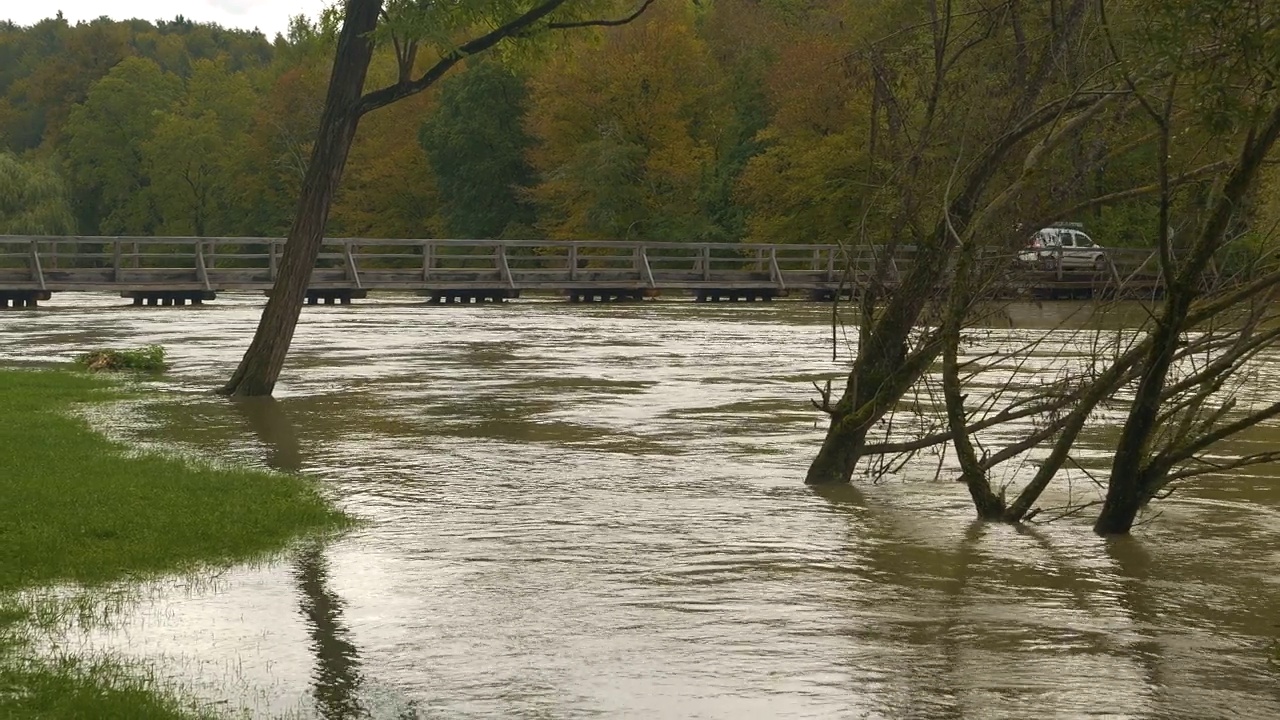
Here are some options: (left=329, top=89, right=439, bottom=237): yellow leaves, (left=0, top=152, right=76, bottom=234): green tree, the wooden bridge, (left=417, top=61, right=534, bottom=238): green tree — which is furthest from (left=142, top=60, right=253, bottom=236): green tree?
the wooden bridge

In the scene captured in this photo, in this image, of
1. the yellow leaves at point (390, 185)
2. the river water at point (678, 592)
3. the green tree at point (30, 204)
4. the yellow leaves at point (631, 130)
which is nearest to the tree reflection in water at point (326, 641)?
the river water at point (678, 592)

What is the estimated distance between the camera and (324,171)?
1748cm

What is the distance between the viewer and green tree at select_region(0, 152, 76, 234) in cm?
6888

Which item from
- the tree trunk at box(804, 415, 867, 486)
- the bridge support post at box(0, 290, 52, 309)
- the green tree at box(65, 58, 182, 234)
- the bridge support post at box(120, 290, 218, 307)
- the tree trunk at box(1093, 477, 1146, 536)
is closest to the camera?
the tree trunk at box(1093, 477, 1146, 536)

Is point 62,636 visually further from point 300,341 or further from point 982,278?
point 300,341

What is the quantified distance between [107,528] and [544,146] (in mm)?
60870

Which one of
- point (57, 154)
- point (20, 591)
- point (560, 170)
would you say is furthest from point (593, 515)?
point (57, 154)

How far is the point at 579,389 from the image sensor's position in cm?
1962

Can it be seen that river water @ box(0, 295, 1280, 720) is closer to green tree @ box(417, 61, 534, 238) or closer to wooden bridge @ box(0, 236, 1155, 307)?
wooden bridge @ box(0, 236, 1155, 307)

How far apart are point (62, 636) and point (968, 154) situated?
6.93 m

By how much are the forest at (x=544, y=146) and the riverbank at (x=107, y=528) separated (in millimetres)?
26256

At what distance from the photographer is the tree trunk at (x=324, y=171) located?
17.4 metres

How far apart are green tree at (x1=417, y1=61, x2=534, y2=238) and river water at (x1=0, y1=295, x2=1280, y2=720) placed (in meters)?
57.4

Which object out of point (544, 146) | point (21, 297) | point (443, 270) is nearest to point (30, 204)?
point (544, 146)
